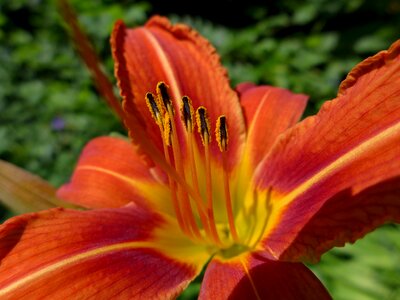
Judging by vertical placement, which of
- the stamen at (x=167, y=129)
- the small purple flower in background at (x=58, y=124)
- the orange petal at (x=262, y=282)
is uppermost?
the small purple flower in background at (x=58, y=124)

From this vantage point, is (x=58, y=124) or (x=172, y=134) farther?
(x=58, y=124)

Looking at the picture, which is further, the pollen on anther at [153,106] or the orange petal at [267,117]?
the orange petal at [267,117]

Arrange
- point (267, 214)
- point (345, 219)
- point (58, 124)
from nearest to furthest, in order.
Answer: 1. point (345, 219)
2. point (267, 214)
3. point (58, 124)

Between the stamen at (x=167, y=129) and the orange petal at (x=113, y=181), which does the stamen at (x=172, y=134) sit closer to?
the stamen at (x=167, y=129)

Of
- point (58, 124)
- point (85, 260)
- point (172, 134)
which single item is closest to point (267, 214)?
point (172, 134)

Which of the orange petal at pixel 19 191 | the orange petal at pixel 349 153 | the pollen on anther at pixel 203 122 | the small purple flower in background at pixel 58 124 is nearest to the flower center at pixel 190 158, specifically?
the pollen on anther at pixel 203 122

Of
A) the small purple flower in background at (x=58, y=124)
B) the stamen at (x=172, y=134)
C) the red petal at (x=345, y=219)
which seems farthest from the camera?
the small purple flower in background at (x=58, y=124)

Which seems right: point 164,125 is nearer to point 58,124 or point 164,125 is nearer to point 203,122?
point 203,122

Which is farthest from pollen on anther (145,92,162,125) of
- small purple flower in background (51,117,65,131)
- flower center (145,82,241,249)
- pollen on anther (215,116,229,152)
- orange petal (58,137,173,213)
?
small purple flower in background (51,117,65,131)
